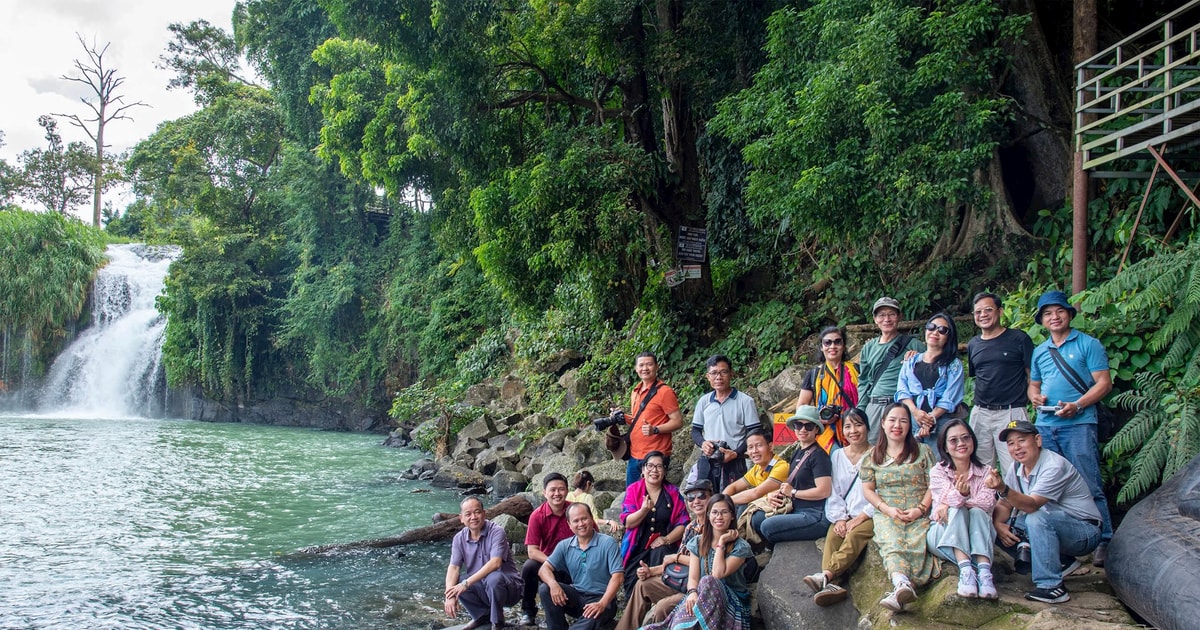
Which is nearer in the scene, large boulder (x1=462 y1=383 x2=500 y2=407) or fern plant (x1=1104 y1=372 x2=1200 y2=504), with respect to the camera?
fern plant (x1=1104 y1=372 x2=1200 y2=504)

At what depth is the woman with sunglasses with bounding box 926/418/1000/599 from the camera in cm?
439

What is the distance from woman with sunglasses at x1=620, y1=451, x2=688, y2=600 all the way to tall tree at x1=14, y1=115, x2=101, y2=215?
41085 mm

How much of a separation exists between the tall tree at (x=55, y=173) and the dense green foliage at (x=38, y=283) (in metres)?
11.6

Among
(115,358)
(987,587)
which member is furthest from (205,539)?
(115,358)

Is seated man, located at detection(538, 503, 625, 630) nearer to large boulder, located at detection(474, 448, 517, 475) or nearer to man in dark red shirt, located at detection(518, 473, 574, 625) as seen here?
man in dark red shirt, located at detection(518, 473, 574, 625)

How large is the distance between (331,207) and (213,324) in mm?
5694

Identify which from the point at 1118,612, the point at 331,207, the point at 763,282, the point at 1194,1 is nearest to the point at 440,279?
the point at 331,207

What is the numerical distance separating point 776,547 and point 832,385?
1259 millimetres

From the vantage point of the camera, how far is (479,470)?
1350cm

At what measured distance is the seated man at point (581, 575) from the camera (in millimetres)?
5430

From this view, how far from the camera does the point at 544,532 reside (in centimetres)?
589

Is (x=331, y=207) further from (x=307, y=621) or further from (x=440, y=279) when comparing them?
(x=307, y=621)

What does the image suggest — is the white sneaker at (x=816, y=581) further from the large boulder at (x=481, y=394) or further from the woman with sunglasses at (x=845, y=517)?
the large boulder at (x=481, y=394)

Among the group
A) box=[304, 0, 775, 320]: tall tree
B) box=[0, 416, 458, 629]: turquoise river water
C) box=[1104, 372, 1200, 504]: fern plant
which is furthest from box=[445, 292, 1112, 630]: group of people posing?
box=[304, 0, 775, 320]: tall tree
